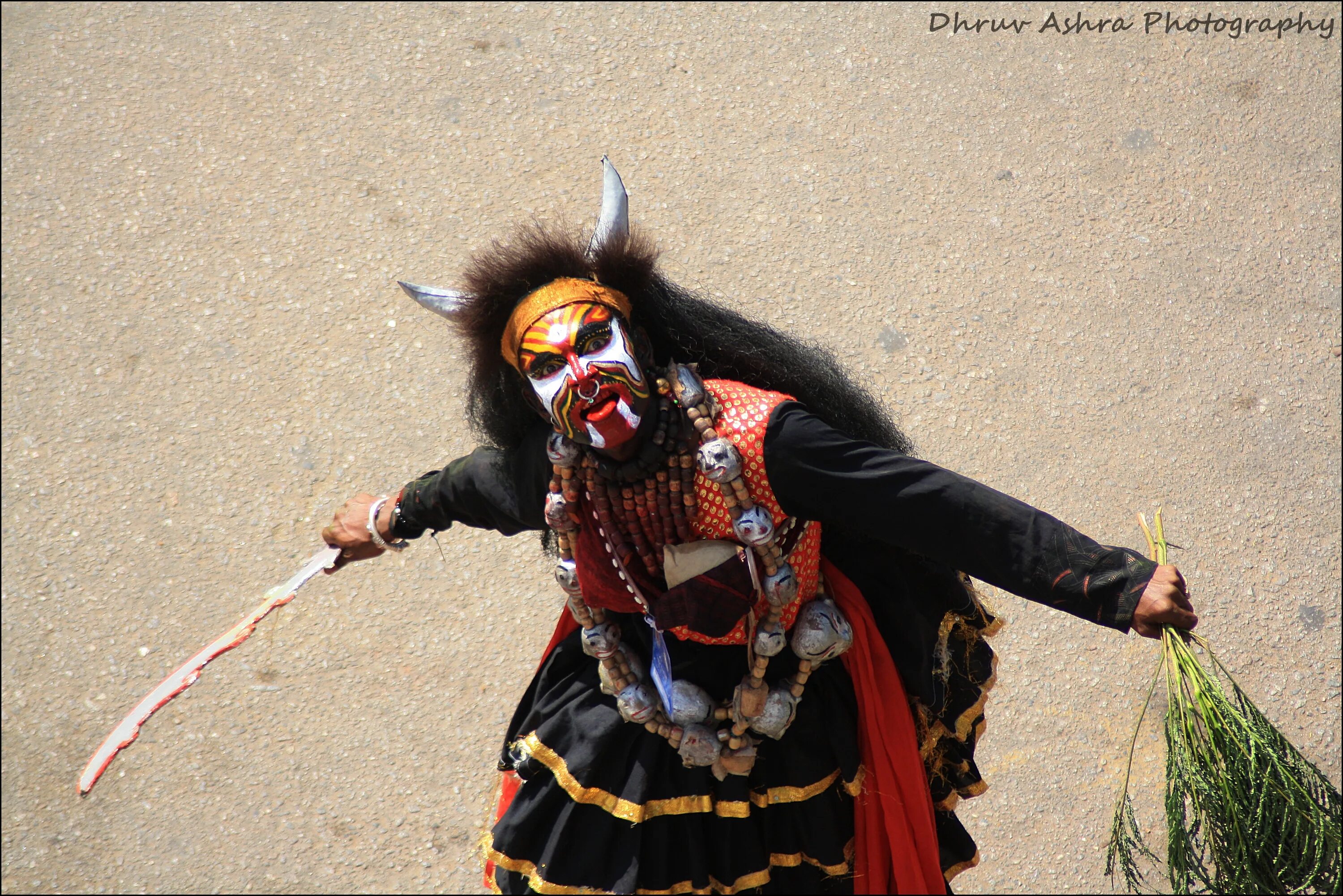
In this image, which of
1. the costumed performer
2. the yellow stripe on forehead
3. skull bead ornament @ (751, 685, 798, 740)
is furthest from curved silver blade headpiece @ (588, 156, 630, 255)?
skull bead ornament @ (751, 685, 798, 740)

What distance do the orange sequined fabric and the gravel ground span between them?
1.47 meters

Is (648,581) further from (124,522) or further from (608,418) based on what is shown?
(124,522)

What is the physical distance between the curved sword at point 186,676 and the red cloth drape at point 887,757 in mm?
1177

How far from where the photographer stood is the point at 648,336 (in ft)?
6.82

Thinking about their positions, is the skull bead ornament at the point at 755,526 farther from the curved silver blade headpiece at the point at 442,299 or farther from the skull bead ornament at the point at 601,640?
the curved silver blade headpiece at the point at 442,299

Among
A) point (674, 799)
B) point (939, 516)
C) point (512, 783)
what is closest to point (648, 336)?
point (939, 516)

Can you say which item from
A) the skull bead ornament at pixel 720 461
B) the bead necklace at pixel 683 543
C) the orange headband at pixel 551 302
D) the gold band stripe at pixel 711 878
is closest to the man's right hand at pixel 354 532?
the bead necklace at pixel 683 543

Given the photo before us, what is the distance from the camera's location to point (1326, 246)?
394 cm

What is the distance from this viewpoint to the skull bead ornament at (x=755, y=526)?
1.90 meters

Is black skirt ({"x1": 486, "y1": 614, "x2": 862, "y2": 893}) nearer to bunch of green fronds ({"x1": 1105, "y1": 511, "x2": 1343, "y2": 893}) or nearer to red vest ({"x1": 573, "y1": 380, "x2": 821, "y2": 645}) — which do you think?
red vest ({"x1": 573, "y1": 380, "x2": 821, "y2": 645})

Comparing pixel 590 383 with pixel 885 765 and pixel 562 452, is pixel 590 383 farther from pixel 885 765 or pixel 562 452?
pixel 885 765

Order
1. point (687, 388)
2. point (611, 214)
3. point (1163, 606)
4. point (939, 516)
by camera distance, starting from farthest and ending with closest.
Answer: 1. point (611, 214)
2. point (687, 388)
3. point (939, 516)
4. point (1163, 606)

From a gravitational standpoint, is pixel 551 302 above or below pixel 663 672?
above

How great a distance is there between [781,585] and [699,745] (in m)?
0.42
